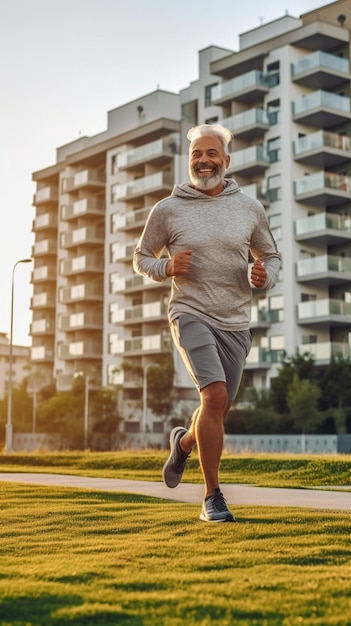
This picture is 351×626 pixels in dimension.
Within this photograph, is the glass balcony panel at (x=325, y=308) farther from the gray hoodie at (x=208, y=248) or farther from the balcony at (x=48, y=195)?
the gray hoodie at (x=208, y=248)

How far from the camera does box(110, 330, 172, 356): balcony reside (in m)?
61.2

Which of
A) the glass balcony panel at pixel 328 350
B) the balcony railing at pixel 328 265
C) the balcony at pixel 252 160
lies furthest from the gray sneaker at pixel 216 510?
the balcony at pixel 252 160

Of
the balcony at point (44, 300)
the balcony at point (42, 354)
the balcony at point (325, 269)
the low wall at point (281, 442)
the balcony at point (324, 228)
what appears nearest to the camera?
the low wall at point (281, 442)

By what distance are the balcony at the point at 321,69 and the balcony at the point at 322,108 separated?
1.04 metres

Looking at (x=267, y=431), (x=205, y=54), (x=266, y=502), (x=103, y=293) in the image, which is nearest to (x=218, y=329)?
(x=266, y=502)

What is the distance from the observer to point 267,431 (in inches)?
1877

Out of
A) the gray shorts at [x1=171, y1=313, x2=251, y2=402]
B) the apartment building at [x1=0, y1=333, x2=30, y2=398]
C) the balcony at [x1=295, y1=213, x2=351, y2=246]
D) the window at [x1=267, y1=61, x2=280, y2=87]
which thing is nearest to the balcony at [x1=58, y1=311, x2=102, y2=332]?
the balcony at [x1=295, y1=213, x2=351, y2=246]

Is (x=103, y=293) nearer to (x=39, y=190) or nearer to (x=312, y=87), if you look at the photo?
(x=39, y=190)

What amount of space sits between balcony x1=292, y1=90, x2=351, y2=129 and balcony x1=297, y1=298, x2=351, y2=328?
1086cm

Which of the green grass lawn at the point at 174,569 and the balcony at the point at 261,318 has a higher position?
the balcony at the point at 261,318

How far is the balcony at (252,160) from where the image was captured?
55938 mm

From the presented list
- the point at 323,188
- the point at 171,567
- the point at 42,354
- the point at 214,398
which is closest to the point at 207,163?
the point at 214,398

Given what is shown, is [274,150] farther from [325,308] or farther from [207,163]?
[207,163]

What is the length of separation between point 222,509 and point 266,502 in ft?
7.34
